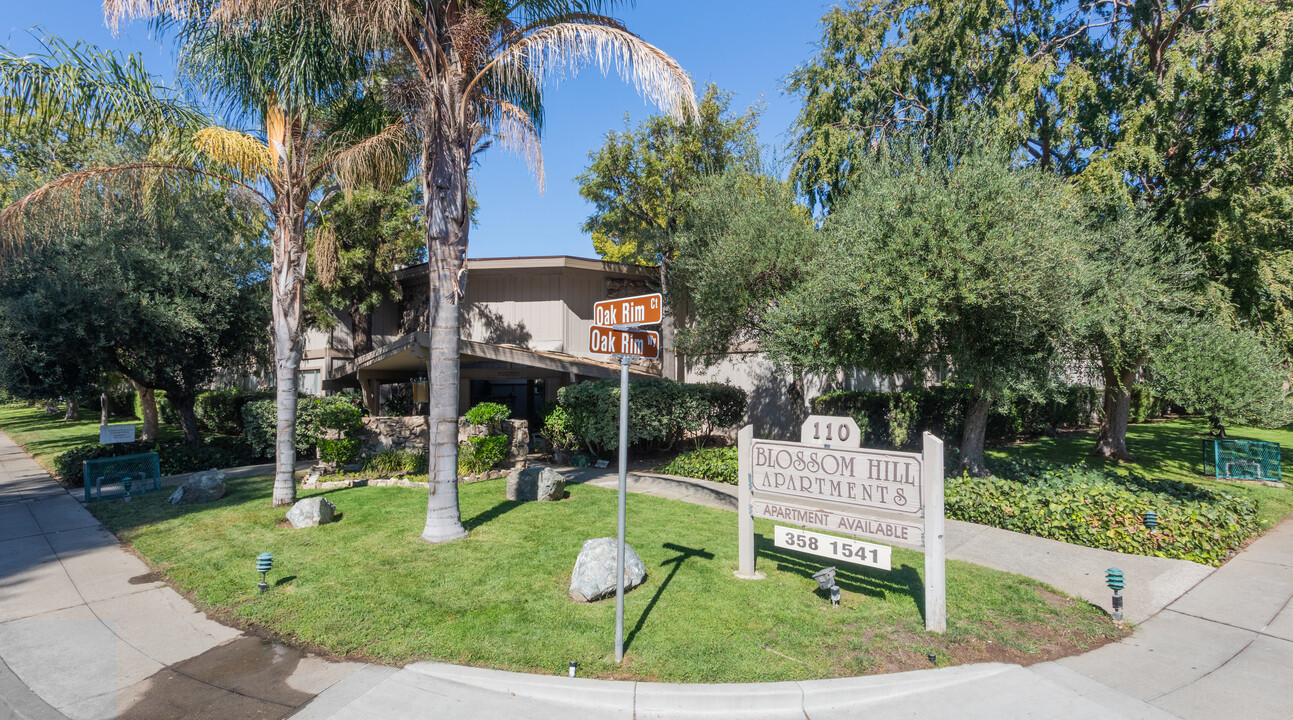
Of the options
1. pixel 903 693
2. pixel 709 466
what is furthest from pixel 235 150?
pixel 903 693

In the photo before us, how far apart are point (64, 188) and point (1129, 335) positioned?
1604cm

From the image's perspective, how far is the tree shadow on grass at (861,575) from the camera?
6.04 meters

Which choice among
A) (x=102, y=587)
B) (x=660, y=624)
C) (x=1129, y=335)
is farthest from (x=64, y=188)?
(x=1129, y=335)

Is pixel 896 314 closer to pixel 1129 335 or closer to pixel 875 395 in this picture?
pixel 1129 335

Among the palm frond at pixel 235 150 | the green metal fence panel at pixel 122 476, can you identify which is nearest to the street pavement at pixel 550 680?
the green metal fence panel at pixel 122 476

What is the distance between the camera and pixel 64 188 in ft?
26.0

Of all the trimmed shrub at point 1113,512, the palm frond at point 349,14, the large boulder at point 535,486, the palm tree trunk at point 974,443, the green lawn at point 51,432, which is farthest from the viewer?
the green lawn at point 51,432

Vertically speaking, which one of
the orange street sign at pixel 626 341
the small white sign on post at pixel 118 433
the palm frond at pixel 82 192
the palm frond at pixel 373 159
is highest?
the palm frond at pixel 373 159

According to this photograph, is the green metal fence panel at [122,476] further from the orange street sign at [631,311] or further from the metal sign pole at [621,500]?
the metal sign pole at [621,500]

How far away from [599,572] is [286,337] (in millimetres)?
6961

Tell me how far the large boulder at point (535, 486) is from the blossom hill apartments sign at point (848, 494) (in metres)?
4.27

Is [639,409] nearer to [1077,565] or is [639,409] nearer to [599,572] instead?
[599,572]

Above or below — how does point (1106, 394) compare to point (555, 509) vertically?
above

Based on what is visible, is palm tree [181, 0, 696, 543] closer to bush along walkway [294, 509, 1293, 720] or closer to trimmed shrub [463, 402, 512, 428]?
bush along walkway [294, 509, 1293, 720]
